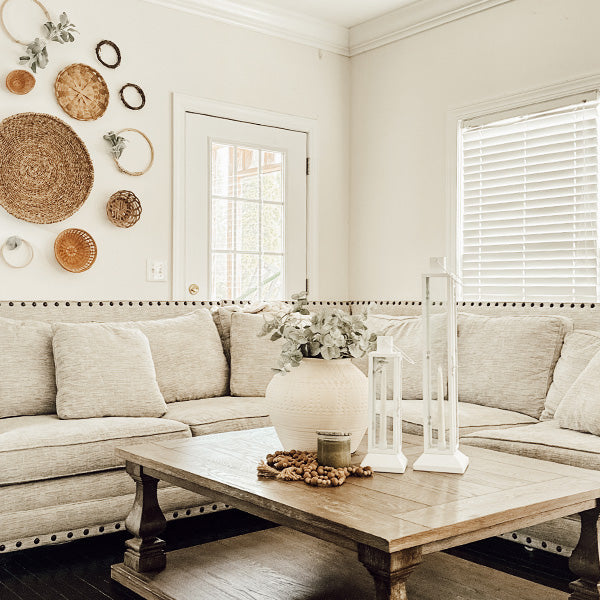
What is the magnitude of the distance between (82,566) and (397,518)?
1449 mm

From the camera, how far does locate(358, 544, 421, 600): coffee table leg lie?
59.3 inches

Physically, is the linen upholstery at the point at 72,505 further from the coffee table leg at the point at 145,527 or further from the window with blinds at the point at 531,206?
the window with blinds at the point at 531,206

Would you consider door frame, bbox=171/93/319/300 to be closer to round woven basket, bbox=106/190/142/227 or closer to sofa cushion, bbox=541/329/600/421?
round woven basket, bbox=106/190/142/227

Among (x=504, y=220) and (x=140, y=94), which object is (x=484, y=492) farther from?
(x=140, y=94)

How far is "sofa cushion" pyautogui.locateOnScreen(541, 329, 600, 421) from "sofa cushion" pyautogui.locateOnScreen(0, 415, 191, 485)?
1509 millimetres

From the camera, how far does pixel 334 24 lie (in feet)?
15.6

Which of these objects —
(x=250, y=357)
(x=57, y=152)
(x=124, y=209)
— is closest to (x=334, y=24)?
(x=124, y=209)

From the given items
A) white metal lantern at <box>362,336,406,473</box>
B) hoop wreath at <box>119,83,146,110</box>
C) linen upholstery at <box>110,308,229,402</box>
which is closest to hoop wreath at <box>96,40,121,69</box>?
hoop wreath at <box>119,83,146,110</box>

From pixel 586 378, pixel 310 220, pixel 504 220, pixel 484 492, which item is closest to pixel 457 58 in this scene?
pixel 504 220

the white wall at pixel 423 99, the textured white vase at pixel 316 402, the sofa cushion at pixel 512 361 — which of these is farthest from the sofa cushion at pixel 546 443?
the white wall at pixel 423 99

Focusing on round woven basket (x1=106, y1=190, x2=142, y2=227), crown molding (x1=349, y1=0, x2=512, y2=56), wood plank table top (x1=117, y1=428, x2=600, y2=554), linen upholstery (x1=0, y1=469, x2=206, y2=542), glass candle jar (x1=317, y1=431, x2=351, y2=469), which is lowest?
linen upholstery (x1=0, y1=469, x2=206, y2=542)

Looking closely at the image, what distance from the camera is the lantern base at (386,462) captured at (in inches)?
81.0

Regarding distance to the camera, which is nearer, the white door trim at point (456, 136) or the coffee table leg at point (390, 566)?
the coffee table leg at point (390, 566)

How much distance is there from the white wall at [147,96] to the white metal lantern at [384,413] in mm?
2120
